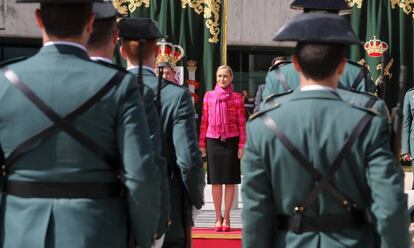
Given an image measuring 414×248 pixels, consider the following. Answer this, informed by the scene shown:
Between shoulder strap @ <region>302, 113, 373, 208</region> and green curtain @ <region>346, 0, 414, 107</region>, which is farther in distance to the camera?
green curtain @ <region>346, 0, 414, 107</region>

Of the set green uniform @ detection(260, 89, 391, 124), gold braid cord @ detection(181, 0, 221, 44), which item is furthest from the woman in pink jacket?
gold braid cord @ detection(181, 0, 221, 44)

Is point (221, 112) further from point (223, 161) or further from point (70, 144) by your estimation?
point (70, 144)

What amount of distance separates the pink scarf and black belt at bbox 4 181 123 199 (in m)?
5.28

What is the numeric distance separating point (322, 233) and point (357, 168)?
0.28 meters

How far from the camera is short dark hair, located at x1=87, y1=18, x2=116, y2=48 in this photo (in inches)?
144

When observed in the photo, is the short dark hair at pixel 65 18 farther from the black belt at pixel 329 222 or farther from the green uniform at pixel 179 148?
the green uniform at pixel 179 148

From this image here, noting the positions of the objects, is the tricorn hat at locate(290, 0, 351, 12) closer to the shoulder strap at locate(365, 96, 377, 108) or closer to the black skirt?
the shoulder strap at locate(365, 96, 377, 108)

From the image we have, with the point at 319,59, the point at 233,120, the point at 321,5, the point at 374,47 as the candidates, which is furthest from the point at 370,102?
the point at 374,47

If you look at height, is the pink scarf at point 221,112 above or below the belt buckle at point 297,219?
below

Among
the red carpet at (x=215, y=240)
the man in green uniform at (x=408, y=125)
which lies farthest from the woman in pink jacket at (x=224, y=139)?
the man in green uniform at (x=408, y=125)

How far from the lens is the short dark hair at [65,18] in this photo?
10.2 ft

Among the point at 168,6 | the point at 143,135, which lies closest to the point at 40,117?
the point at 143,135

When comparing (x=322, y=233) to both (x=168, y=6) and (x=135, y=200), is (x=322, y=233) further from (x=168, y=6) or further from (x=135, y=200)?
(x=168, y=6)

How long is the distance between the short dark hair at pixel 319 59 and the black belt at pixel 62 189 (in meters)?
0.88
